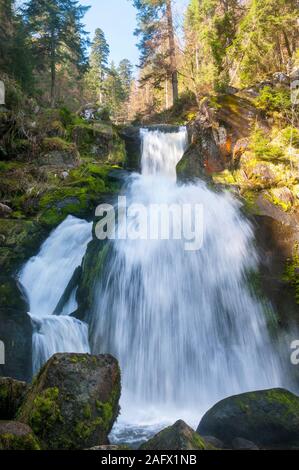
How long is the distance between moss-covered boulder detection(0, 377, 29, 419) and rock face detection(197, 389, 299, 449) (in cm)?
286

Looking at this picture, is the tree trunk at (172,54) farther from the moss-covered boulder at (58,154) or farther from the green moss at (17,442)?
the green moss at (17,442)

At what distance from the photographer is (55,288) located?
380 inches

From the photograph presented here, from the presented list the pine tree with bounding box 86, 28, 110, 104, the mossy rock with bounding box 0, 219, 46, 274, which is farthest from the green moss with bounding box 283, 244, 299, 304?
the pine tree with bounding box 86, 28, 110, 104

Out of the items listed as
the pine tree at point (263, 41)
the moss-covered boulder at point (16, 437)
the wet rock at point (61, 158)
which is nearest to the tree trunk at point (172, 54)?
the pine tree at point (263, 41)

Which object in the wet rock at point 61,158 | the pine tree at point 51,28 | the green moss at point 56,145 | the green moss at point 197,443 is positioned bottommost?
the green moss at point 197,443

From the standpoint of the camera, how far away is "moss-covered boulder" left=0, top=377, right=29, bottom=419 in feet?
16.7

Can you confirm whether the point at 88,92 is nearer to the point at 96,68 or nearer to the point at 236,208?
the point at 96,68

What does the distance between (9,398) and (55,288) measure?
4615 mm

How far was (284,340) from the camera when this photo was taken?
872 cm

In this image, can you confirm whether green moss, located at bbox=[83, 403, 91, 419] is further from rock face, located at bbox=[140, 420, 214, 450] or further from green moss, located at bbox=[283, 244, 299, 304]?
green moss, located at bbox=[283, 244, 299, 304]

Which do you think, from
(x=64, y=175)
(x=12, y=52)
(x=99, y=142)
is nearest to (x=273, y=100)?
(x=99, y=142)

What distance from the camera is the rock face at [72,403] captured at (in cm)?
456

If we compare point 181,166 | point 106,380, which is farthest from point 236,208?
point 106,380

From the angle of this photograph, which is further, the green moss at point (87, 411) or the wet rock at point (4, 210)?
the wet rock at point (4, 210)
